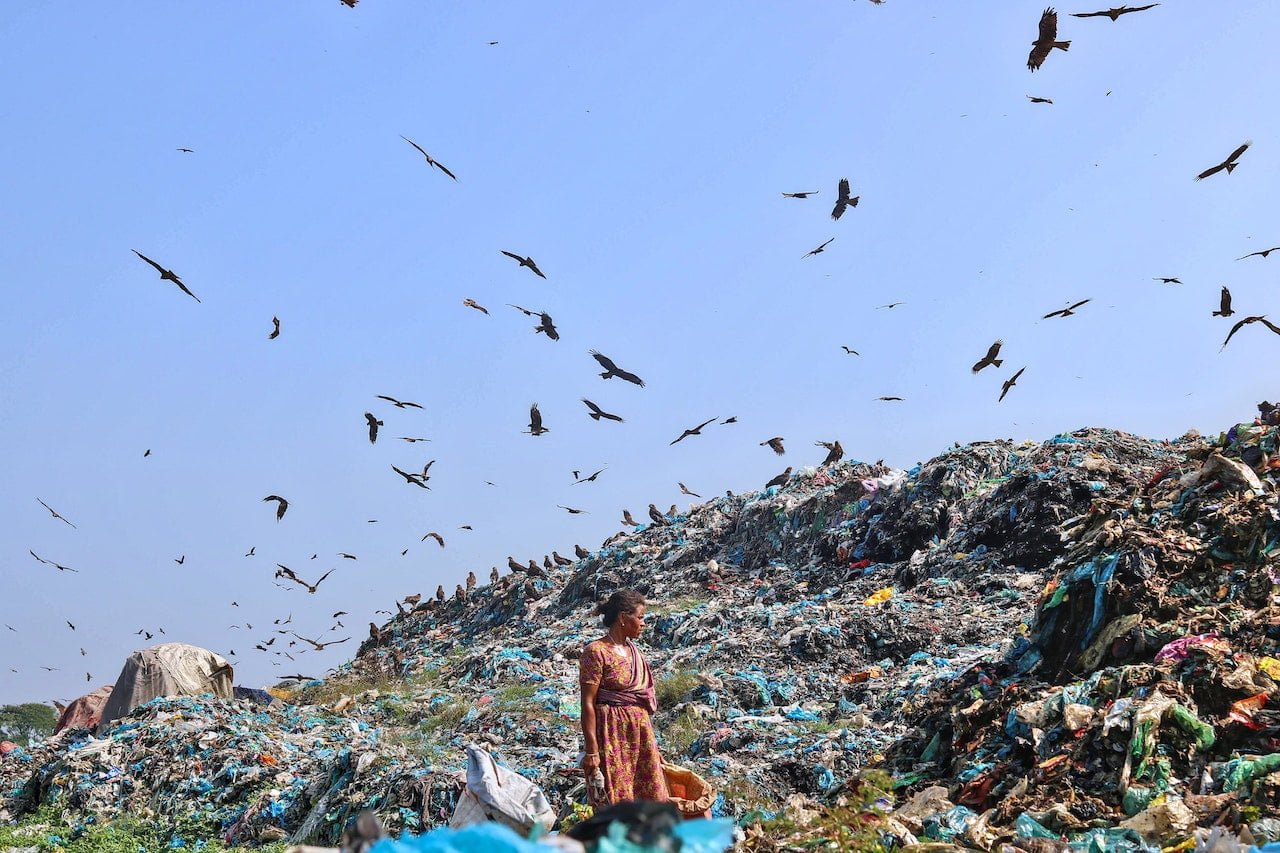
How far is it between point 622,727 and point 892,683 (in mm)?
5262

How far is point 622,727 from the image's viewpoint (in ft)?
13.9

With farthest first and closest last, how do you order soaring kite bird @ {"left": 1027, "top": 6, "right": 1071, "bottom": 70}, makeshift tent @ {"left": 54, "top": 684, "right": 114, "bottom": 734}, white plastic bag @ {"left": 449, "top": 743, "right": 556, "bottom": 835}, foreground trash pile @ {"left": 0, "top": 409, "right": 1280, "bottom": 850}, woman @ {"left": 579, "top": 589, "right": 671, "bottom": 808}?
makeshift tent @ {"left": 54, "top": 684, "right": 114, "bottom": 734}, soaring kite bird @ {"left": 1027, "top": 6, "right": 1071, "bottom": 70}, foreground trash pile @ {"left": 0, "top": 409, "right": 1280, "bottom": 850}, woman @ {"left": 579, "top": 589, "right": 671, "bottom": 808}, white plastic bag @ {"left": 449, "top": 743, "right": 556, "bottom": 835}

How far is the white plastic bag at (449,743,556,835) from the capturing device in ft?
13.1

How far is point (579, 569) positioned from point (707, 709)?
852 centimetres

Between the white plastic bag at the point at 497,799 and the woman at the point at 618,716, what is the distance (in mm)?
243

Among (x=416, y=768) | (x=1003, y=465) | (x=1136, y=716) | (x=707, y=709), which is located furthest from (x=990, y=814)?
(x=1003, y=465)

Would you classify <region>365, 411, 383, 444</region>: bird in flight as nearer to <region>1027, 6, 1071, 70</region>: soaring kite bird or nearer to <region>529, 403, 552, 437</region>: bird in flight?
<region>529, 403, 552, 437</region>: bird in flight

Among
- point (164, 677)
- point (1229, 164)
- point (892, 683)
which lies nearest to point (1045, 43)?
point (1229, 164)

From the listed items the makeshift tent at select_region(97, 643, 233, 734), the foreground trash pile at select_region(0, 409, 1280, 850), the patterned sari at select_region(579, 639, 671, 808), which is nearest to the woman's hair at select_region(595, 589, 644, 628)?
the patterned sari at select_region(579, 639, 671, 808)

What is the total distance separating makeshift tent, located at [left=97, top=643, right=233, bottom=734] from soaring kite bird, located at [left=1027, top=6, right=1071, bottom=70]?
33.2 ft

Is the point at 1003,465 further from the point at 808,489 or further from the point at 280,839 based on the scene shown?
the point at 280,839

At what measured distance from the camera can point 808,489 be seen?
16.2 m

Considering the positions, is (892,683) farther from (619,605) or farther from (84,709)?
(84,709)

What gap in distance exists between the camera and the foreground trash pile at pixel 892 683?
4.68 m
